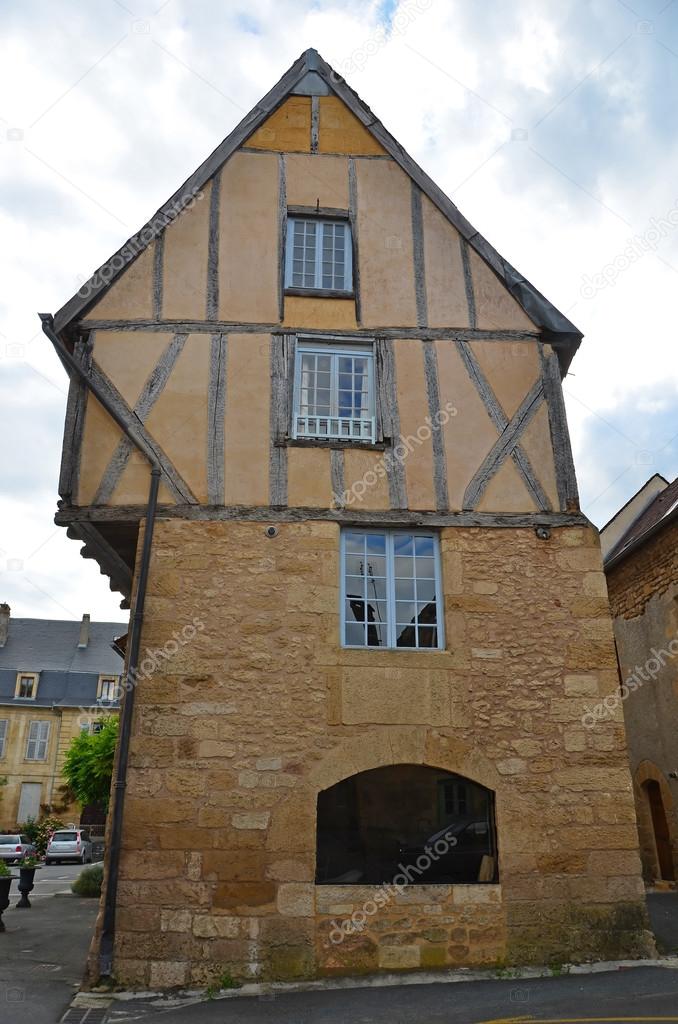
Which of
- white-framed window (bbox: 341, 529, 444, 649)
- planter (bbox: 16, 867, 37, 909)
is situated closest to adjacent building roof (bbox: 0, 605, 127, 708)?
planter (bbox: 16, 867, 37, 909)

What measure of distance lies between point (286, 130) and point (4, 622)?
84.5ft

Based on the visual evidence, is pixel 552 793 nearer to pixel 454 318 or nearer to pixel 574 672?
pixel 574 672

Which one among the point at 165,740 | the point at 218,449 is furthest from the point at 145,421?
the point at 165,740

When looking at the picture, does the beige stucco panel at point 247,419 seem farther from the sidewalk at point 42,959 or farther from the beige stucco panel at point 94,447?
the sidewalk at point 42,959

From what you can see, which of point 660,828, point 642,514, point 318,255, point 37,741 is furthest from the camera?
point 37,741

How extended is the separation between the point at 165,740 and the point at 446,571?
113 inches

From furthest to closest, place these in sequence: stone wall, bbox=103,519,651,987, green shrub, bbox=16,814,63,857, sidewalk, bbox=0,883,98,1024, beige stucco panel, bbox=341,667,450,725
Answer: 1. green shrub, bbox=16,814,63,857
2. beige stucco panel, bbox=341,667,450,725
3. stone wall, bbox=103,519,651,987
4. sidewalk, bbox=0,883,98,1024

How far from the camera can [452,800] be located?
704 centimetres

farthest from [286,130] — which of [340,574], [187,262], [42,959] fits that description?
[42,959]

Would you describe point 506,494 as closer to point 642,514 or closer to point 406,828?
point 406,828

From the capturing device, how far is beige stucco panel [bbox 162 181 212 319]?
7820 millimetres

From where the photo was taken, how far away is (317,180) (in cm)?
845

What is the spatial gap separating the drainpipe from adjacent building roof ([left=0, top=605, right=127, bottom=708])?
21146mm

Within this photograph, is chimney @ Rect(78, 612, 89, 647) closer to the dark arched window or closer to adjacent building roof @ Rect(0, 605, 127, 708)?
adjacent building roof @ Rect(0, 605, 127, 708)
